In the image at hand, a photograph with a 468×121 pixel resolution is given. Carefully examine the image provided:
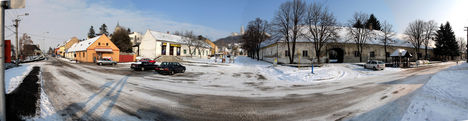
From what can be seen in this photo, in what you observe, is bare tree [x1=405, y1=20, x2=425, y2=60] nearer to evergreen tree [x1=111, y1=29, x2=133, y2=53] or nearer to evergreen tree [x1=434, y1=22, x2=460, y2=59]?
evergreen tree [x1=434, y1=22, x2=460, y2=59]

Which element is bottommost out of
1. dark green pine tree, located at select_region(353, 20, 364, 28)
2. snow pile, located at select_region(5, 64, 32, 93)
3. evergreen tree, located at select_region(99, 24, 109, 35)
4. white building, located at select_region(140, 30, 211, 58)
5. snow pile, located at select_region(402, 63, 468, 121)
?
snow pile, located at select_region(402, 63, 468, 121)

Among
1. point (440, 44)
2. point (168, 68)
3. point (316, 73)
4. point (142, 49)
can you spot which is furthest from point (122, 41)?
point (440, 44)

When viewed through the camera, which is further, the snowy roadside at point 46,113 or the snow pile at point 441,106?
the snow pile at point 441,106

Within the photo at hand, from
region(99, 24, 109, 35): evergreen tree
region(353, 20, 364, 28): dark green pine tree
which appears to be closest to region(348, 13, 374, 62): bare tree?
region(353, 20, 364, 28): dark green pine tree

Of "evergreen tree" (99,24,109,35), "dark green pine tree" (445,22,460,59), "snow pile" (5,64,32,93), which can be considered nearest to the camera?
"snow pile" (5,64,32,93)

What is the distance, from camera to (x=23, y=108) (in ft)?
17.4

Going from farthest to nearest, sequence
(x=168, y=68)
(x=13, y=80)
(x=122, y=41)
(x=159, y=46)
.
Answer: (x=122, y=41) → (x=159, y=46) → (x=168, y=68) → (x=13, y=80)

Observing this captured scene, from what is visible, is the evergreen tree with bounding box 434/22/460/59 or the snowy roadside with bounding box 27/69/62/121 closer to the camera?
the snowy roadside with bounding box 27/69/62/121

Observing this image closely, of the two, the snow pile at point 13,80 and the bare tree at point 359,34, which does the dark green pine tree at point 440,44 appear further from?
the snow pile at point 13,80

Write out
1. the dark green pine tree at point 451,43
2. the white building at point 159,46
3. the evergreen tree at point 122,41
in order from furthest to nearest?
the evergreen tree at point 122,41 → the dark green pine tree at point 451,43 → the white building at point 159,46

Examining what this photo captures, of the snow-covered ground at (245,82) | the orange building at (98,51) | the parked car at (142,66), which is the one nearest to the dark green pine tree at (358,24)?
the snow-covered ground at (245,82)

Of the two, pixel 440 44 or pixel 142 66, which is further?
pixel 440 44

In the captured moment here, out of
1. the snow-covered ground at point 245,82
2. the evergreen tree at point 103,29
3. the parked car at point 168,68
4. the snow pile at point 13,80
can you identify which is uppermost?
the evergreen tree at point 103,29

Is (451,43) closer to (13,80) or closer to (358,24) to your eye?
(358,24)
